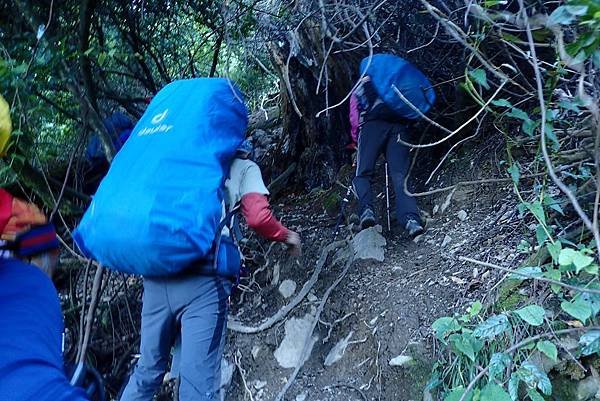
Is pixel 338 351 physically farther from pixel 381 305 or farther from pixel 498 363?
pixel 498 363

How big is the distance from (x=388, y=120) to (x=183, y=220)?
203cm

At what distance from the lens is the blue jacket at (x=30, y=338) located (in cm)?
118

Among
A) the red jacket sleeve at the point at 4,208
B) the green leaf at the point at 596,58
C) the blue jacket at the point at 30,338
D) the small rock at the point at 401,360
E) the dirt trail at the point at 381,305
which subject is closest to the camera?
the blue jacket at the point at 30,338

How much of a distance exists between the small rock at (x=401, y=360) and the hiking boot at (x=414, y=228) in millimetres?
1046

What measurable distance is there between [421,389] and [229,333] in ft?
5.18

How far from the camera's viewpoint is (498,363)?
2.29 m

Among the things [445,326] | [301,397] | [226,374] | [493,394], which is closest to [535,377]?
[493,394]

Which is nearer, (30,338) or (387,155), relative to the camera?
(30,338)

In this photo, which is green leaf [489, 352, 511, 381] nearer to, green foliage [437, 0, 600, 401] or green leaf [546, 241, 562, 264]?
green foliage [437, 0, 600, 401]

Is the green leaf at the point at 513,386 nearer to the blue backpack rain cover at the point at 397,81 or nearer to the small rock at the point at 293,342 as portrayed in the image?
the small rock at the point at 293,342

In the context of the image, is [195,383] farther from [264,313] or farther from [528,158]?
[528,158]

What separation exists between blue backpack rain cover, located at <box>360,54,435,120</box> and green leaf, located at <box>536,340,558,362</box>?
6.05 feet

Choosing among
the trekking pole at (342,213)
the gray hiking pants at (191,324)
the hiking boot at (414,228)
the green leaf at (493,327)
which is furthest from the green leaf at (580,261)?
the trekking pole at (342,213)

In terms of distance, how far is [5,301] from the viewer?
51.0 inches
